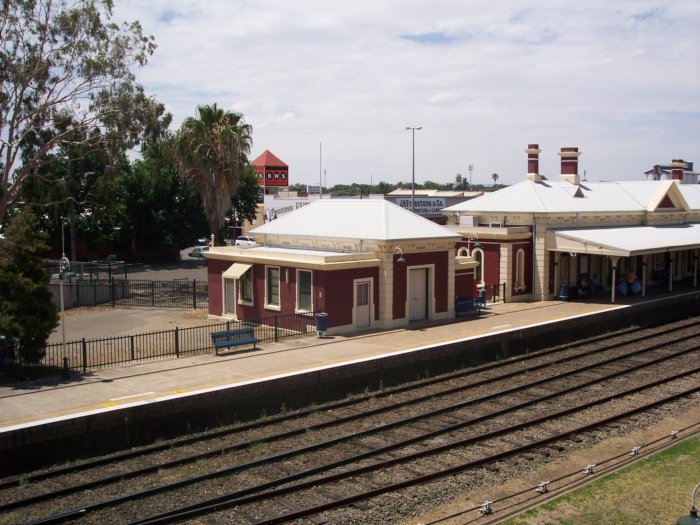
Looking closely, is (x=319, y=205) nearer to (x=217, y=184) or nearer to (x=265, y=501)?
(x=217, y=184)

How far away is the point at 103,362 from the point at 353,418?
7.74 metres

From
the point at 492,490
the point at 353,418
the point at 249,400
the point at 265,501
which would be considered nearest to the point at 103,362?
the point at 249,400

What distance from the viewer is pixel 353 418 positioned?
57.2 feet

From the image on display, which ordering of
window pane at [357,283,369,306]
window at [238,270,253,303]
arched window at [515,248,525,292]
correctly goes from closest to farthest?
window pane at [357,283,369,306] < window at [238,270,253,303] < arched window at [515,248,525,292]

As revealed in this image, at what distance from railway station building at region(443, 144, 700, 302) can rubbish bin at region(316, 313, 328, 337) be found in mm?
11496

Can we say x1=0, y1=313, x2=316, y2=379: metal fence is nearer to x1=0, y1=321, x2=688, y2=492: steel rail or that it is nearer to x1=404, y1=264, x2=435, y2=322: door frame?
x1=404, y1=264, x2=435, y2=322: door frame

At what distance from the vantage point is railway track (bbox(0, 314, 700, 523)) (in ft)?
40.3

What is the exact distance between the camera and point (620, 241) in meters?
32.5

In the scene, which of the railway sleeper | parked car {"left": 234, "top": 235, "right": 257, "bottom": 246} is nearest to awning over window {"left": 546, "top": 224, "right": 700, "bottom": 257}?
parked car {"left": 234, "top": 235, "right": 257, "bottom": 246}

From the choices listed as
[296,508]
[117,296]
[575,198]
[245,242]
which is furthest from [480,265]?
[296,508]

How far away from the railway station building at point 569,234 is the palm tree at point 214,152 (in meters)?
11.6

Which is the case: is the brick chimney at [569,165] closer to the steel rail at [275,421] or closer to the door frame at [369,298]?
the steel rail at [275,421]

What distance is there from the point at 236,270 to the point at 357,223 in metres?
4.93

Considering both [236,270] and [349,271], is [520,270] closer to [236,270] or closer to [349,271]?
[349,271]
